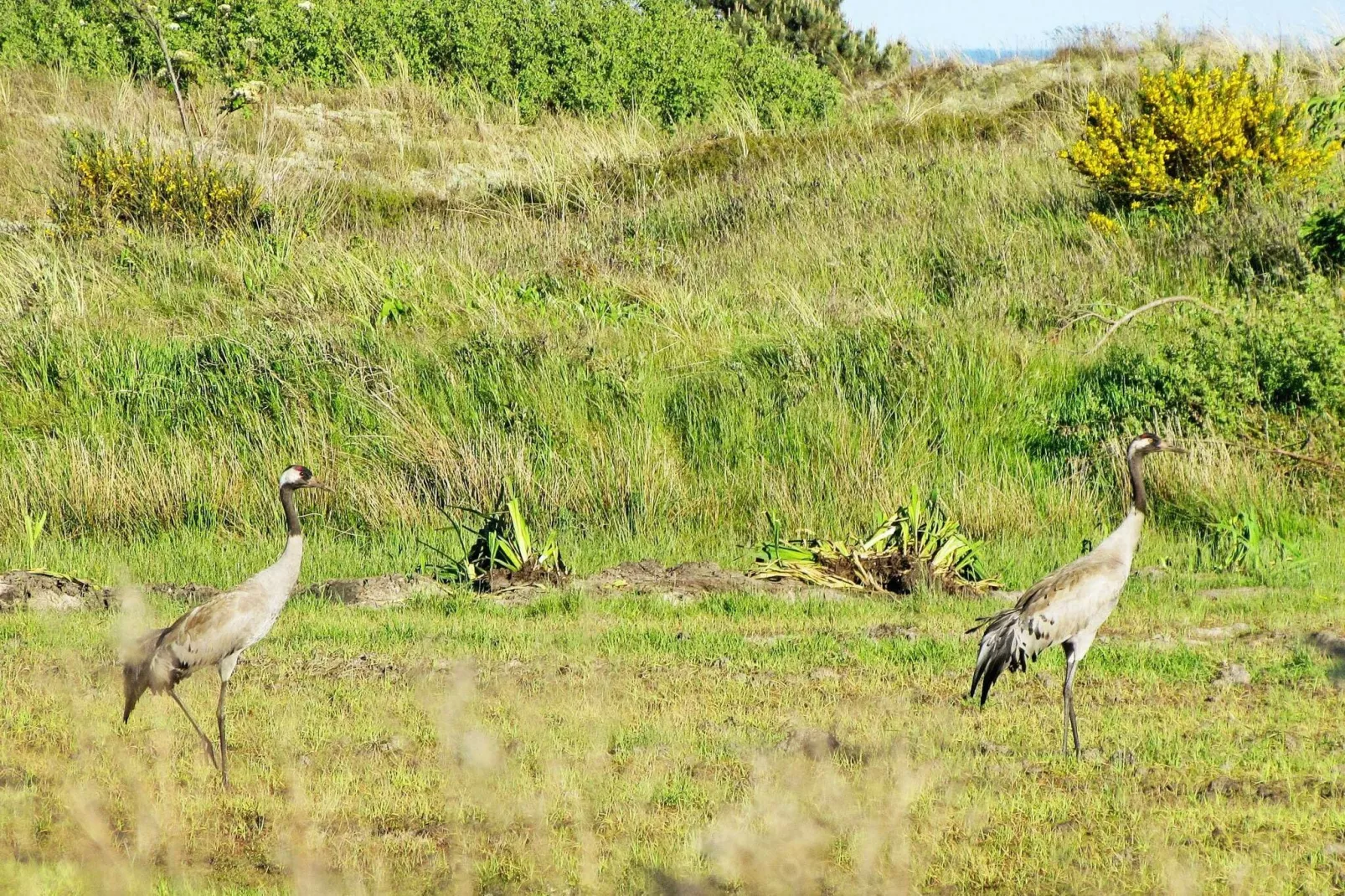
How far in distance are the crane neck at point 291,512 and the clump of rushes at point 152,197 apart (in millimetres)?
13217

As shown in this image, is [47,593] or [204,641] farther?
[47,593]

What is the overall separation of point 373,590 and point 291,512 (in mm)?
2991

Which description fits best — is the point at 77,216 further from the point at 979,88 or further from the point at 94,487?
the point at 979,88

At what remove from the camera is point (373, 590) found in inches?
414

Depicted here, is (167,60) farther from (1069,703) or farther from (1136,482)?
(1069,703)

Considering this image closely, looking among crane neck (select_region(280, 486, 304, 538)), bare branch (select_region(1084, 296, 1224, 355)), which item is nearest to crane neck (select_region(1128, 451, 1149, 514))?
crane neck (select_region(280, 486, 304, 538))

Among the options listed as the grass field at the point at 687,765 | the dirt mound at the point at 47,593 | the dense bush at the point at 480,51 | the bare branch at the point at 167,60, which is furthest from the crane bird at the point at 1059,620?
the dense bush at the point at 480,51

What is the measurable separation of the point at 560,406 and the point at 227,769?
758 centimetres

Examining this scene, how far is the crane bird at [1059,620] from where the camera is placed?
679 cm

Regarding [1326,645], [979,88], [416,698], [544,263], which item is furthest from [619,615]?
[979,88]

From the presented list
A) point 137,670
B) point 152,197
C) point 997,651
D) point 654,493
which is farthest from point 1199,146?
point 137,670

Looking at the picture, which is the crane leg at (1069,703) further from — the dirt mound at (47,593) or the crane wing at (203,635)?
the dirt mound at (47,593)

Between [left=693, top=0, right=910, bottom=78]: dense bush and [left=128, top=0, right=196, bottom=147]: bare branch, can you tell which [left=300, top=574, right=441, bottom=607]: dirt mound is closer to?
[left=128, top=0, right=196, bottom=147]: bare branch

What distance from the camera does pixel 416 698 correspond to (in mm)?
7621
